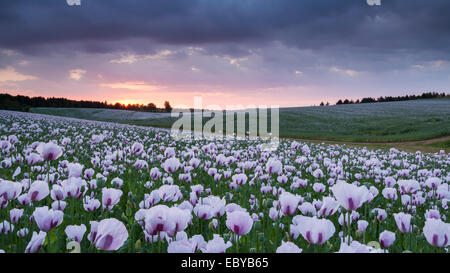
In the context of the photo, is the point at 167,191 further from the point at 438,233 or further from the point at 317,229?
the point at 438,233

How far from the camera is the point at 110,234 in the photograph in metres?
1.55

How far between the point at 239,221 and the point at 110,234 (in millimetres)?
739

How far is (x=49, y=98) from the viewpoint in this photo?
430 feet

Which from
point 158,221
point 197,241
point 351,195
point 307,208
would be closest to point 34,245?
point 158,221

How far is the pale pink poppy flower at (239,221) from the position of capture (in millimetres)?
1899

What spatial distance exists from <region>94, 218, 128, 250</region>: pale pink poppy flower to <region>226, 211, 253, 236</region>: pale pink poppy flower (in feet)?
2.05

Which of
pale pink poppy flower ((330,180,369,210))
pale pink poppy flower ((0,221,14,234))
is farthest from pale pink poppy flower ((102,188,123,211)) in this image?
pale pink poppy flower ((330,180,369,210))

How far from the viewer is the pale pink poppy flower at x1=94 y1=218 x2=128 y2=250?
5.07 ft

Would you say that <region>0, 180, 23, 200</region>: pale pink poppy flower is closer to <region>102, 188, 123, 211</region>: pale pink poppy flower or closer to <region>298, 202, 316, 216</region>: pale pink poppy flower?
<region>102, 188, 123, 211</region>: pale pink poppy flower

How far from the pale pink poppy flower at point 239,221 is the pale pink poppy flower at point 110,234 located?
0.63 m

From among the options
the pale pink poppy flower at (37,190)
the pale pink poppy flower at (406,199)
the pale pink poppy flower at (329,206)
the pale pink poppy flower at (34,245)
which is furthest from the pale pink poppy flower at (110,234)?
the pale pink poppy flower at (406,199)
